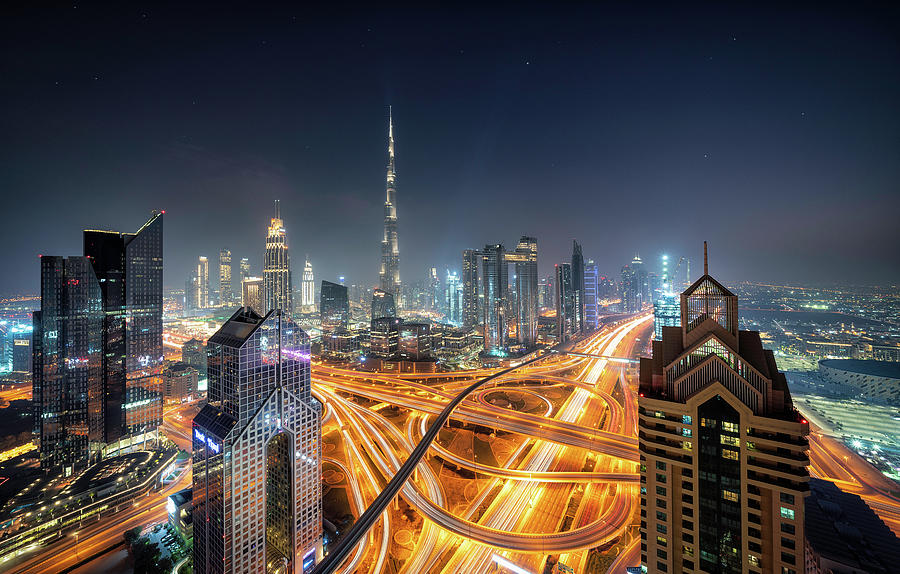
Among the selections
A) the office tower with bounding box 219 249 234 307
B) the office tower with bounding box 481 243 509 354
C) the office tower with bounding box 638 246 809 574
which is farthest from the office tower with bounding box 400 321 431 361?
the office tower with bounding box 219 249 234 307

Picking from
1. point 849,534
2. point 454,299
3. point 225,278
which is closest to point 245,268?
point 225,278

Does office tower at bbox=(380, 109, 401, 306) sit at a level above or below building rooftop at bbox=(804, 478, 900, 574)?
above

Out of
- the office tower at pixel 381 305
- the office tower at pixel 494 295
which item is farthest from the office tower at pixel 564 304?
the office tower at pixel 381 305

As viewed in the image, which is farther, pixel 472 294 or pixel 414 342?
pixel 472 294

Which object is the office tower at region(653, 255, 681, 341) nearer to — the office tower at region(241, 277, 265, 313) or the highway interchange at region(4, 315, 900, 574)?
the highway interchange at region(4, 315, 900, 574)

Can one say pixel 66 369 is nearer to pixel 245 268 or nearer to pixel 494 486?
pixel 494 486

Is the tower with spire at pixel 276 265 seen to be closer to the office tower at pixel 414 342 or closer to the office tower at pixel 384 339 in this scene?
the office tower at pixel 384 339
